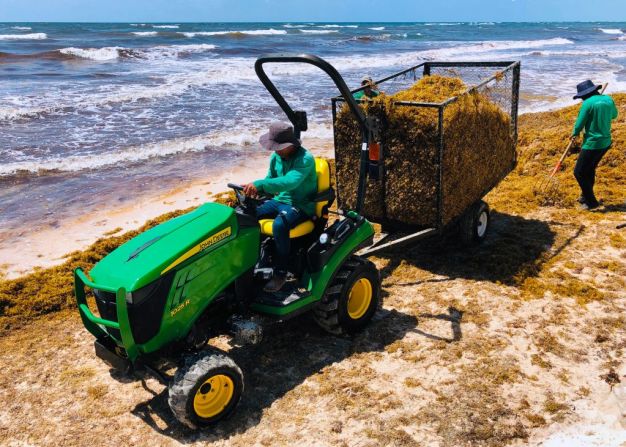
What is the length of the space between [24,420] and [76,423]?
40 cm

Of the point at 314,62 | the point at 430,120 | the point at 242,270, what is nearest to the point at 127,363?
the point at 242,270

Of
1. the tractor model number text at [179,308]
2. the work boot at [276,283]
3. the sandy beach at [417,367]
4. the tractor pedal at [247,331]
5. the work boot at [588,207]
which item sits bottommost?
the sandy beach at [417,367]

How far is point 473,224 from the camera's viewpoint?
612cm

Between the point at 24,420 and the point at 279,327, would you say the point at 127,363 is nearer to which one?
the point at 24,420

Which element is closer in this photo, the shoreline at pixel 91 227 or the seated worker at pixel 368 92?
the seated worker at pixel 368 92

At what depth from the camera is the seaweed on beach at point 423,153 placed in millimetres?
5312

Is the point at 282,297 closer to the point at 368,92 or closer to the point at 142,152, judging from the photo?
the point at 368,92

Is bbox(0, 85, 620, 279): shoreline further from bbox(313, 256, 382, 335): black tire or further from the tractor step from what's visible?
bbox(313, 256, 382, 335): black tire

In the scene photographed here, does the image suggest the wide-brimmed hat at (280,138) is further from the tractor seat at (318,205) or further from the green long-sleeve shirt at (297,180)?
the tractor seat at (318,205)

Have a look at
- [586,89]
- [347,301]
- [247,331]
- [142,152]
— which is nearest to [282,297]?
[247,331]

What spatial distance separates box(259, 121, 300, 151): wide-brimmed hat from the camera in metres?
4.17

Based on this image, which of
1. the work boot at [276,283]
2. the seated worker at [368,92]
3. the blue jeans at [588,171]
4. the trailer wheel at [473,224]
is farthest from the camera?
the blue jeans at [588,171]

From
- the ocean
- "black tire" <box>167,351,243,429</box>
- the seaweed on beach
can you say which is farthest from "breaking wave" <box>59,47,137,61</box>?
"black tire" <box>167,351,243,429</box>

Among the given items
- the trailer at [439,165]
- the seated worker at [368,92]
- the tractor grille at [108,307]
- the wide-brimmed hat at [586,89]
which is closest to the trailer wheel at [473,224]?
the trailer at [439,165]
